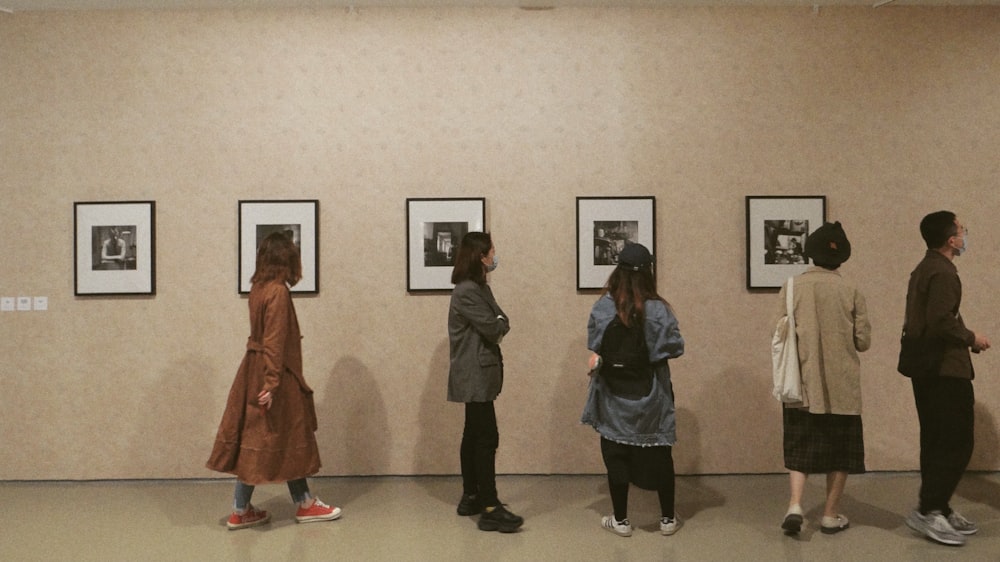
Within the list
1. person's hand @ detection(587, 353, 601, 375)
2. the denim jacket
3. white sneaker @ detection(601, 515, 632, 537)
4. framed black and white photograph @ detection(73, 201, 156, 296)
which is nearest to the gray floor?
white sneaker @ detection(601, 515, 632, 537)

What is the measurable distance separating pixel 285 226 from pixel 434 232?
1082mm

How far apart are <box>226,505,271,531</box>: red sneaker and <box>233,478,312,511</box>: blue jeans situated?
0.16ft

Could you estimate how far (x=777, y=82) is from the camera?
15.4 feet

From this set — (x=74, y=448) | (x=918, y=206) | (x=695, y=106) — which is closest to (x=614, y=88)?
(x=695, y=106)

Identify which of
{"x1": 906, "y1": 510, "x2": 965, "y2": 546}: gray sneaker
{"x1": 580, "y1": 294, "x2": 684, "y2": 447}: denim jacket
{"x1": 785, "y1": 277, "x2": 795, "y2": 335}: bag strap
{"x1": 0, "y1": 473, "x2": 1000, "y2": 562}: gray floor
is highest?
{"x1": 785, "y1": 277, "x2": 795, "y2": 335}: bag strap

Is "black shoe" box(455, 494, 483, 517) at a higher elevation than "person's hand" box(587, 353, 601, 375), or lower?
lower

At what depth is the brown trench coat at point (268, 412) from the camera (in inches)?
138

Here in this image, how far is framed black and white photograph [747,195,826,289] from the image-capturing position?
4.65m

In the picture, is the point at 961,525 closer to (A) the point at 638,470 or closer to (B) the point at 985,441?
(B) the point at 985,441

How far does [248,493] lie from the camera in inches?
144

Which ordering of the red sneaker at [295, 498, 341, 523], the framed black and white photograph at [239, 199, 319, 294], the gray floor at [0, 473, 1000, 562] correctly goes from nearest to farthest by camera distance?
the gray floor at [0, 473, 1000, 562] < the red sneaker at [295, 498, 341, 523] < the framed black and white photograph at [239, 199, 319, 294]

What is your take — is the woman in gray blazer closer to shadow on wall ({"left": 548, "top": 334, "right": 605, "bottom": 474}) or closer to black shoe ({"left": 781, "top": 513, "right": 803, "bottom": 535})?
shadow on wall ({"left": 548, "top": 334, "right": 605, "bottom": 474})

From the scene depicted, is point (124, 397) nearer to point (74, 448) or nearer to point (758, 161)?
Answer: point (74, 448)

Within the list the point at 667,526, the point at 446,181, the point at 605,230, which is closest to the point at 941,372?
the point at 667,526
